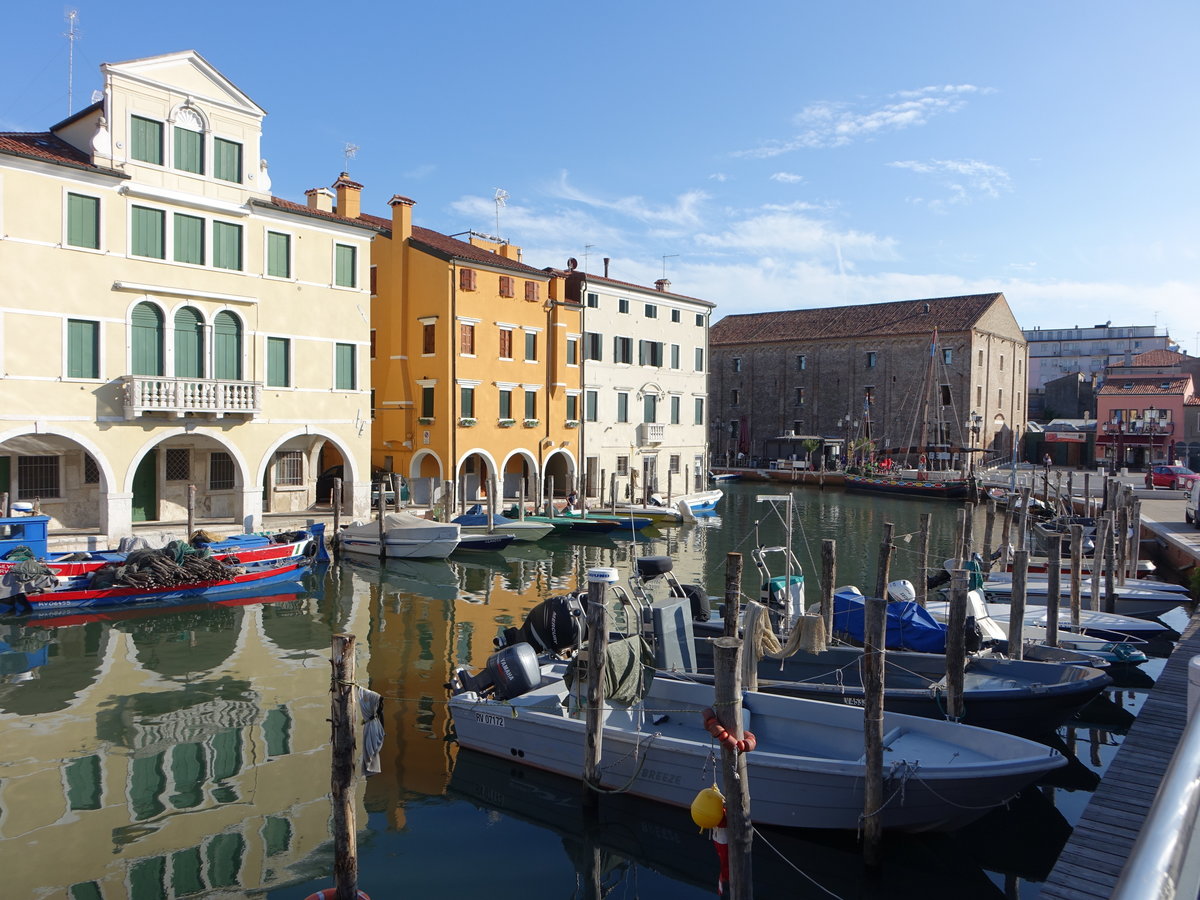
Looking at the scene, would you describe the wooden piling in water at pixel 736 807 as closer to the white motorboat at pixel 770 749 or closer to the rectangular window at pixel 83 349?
the white motorboat at pixel 770 749

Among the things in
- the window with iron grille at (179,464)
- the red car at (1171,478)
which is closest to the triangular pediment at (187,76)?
the window with iron grille at (179,464)

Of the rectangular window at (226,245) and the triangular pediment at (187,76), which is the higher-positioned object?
the triangular pediment at (187,76)

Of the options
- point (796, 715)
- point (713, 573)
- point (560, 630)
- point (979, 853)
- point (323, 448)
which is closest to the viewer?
point (979, 853)

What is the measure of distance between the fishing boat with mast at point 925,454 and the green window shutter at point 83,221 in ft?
141

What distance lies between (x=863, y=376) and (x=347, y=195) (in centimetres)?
4236

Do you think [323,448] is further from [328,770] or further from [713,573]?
[328,770]

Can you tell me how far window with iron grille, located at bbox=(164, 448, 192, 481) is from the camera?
89.0 feet

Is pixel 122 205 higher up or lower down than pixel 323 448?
higher up

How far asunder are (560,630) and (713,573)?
14.1m

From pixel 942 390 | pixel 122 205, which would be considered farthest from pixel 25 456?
pixel 942 390

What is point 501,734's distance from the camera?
11727 millimetres

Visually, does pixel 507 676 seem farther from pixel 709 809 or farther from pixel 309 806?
pixel 709 809

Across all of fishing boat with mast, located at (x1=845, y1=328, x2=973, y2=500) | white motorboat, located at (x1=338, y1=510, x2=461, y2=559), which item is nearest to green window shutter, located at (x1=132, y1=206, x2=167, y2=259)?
white motorboat, located at (x1=338, y1=510, x2=461, y2=559)

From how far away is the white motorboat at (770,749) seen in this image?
9.48 metres
